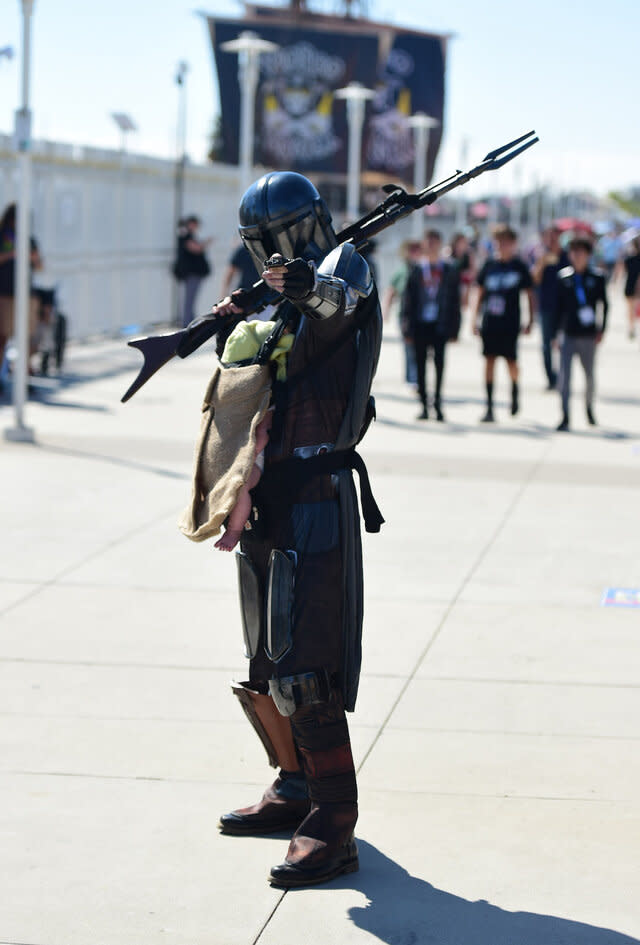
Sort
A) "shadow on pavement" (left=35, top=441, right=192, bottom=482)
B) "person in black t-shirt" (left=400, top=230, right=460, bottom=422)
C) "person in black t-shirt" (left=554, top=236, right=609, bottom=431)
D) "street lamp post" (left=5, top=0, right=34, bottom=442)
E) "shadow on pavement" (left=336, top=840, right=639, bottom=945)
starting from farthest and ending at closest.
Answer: "person in black t-shirt" (left=400, top=230, right=460, bottom=422) → "person in black t-shirt" (left=554, top=236, right=609, bottom=431) → "street lamp post" (left=5, top=0, right=34, bottom=442) → "shadow on pavement" (left=35, top=441, right=192, bottom=482) → "shadow on pavement" (left=336, top=840, right=639, bottom=945)

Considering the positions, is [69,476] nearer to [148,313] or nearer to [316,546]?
[316,546]

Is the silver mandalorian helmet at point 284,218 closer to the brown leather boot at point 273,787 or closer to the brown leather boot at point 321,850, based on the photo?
the brown leather boot at point 273,787

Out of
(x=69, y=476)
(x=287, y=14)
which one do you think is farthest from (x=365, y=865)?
(x=287, y=14)

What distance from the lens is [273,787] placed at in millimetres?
4207

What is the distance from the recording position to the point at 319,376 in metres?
3.87

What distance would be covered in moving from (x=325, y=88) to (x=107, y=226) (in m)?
60.2

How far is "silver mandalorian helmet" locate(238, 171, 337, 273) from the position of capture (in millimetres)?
3830

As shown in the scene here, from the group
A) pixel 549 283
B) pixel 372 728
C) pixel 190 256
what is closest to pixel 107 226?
pixel 190 256

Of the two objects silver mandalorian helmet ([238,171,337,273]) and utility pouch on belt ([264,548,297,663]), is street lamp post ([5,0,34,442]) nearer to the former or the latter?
silver mandalorian helmet ([238,171,337,273])

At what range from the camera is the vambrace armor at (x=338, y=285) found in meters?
3.60

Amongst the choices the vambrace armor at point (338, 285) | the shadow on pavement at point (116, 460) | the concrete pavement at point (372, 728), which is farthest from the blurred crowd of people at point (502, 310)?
the vambrace armor at point (338, 285)

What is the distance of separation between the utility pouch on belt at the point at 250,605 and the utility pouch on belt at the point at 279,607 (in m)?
0.08

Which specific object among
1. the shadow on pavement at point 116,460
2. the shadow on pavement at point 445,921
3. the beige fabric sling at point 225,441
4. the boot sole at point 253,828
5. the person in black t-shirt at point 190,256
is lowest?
the shadow on pavement at point 445,921

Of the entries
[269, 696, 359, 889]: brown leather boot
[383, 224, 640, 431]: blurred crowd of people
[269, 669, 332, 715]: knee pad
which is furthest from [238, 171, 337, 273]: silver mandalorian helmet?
[383, 224, 640, 431]: blurred crowd of people
